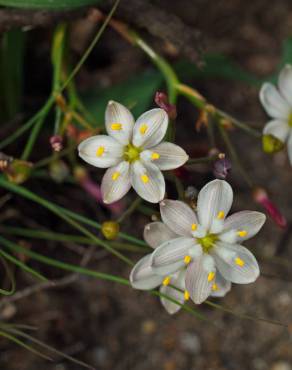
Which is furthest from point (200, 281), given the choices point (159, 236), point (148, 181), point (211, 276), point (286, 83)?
point (286, 83)

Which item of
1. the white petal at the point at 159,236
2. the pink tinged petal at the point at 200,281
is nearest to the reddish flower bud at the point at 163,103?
the white petal at the point at 159,236

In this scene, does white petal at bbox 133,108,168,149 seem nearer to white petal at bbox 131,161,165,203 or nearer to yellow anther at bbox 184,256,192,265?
white petal at bbox 131,161,165,203

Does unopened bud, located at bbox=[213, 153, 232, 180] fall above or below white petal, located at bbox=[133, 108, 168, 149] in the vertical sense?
below

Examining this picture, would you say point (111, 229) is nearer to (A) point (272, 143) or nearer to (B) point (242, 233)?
(B) point (242, 233)

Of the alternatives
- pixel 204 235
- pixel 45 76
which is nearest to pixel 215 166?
pixel 204 235

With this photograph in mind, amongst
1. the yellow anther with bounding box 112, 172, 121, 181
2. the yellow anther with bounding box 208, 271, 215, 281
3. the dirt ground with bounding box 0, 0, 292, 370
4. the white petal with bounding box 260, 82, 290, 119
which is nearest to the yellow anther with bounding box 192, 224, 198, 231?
the yellow anther with bounding box 208, 271, 215, 281
